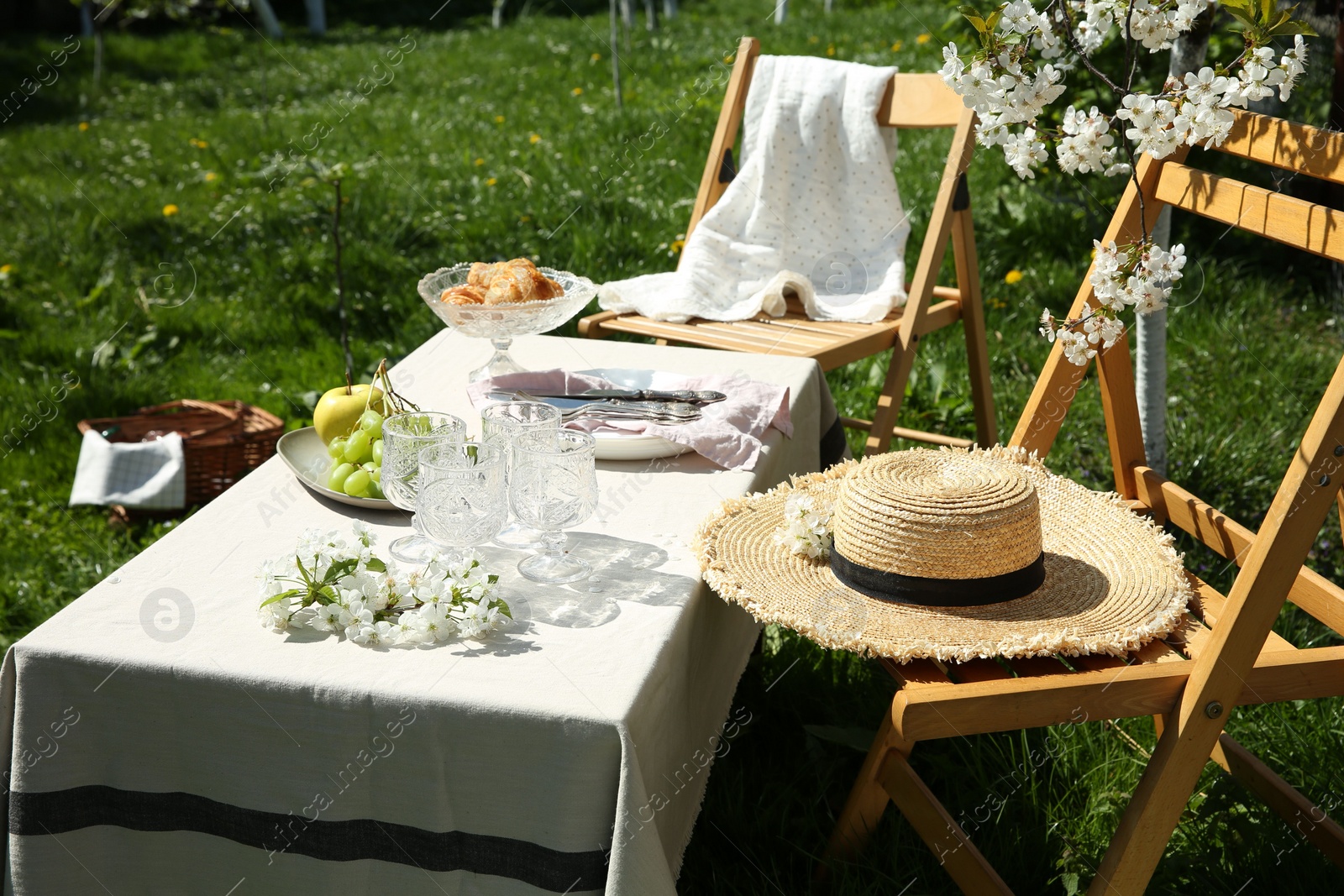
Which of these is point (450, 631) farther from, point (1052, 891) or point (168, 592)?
point (1052, 891)

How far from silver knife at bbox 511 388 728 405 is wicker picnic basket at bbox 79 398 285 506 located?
168cm

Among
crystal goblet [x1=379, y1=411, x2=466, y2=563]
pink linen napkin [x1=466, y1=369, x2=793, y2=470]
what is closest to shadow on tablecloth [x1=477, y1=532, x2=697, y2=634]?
crystal goblet [x1=379, y1=411, x2=466, y2=563]

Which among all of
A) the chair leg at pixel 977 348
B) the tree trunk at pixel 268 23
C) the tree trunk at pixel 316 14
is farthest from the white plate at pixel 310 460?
the tree trunk at pixel 316 14

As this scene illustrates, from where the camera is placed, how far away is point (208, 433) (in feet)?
11.5

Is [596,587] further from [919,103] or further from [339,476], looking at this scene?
[919,103]

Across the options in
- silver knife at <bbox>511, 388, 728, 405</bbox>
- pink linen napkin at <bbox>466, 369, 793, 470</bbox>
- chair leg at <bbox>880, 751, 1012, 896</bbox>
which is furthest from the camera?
silver knife at <bbox>511, 388, 728, 405</bbox>

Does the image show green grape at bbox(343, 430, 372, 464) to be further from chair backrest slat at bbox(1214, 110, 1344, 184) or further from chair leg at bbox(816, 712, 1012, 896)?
chair backrest slat at bbox(1214, 110, 1344, 184)

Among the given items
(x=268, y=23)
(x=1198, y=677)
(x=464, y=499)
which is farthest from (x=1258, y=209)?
(x=268, y=23)

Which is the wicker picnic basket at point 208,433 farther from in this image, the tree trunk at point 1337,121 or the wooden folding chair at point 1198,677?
the tree trunk at point 1337,121

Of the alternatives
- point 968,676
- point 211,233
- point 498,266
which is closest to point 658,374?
point 498,266

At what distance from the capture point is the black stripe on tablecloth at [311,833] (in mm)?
1323

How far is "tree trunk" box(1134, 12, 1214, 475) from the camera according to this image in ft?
→ 9.32

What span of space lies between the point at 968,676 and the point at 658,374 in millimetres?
977

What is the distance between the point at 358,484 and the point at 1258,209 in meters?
1.43
